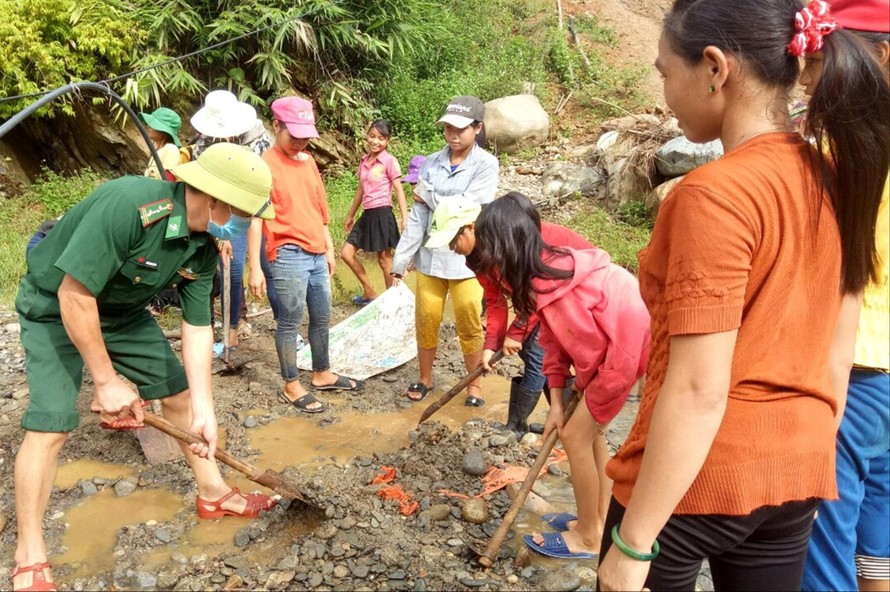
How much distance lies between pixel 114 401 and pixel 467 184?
2471 mm

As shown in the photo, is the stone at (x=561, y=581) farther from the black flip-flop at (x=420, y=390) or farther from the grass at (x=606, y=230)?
the grass at (x=606, y=230)

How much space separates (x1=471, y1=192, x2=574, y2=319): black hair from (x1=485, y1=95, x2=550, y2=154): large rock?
27.1ft

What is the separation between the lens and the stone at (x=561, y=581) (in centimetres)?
268

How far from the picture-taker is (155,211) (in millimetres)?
2438

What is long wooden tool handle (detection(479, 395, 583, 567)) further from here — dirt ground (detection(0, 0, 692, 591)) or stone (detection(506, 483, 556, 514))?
stone (detection(506, 483, 556, 514))

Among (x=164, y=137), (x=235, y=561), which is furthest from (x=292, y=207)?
(x=235, y=561)

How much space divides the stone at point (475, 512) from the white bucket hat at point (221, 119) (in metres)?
3.10

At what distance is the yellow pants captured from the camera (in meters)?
4.25

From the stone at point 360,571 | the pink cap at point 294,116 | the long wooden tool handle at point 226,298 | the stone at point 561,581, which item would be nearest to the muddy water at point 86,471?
the long wooden tool handle at point 226,298

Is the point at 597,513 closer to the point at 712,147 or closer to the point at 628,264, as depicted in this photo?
the point at 628,264

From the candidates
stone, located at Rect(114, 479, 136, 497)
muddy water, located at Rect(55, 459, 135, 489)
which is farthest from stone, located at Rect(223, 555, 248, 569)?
muddy water, located at Rect(55, 459, 135, 489)

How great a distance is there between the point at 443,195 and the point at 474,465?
1675mm

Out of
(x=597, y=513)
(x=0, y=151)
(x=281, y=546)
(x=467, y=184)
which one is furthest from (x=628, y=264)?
(x=0, y=151)

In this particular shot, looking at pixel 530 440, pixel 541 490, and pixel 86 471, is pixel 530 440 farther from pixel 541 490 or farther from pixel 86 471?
pixel 86 471
